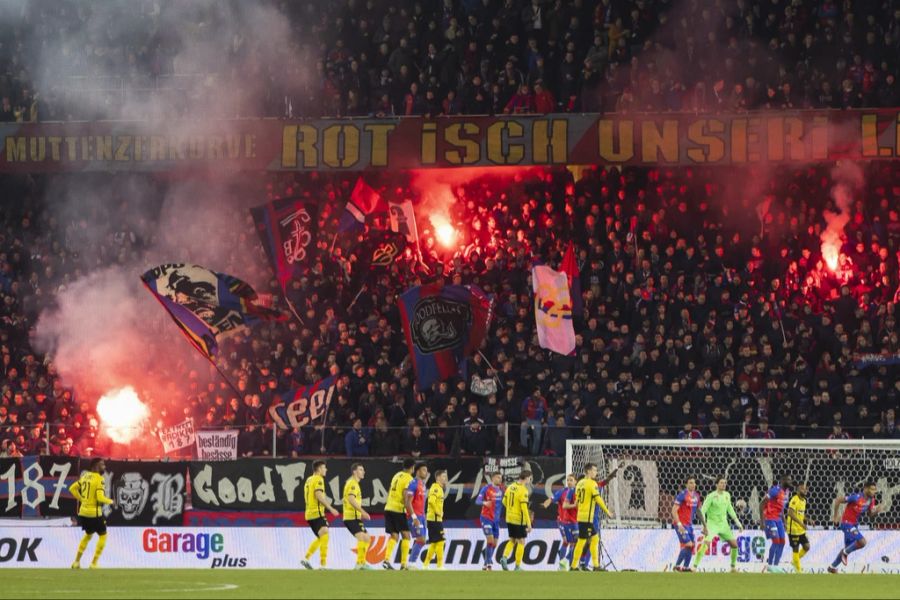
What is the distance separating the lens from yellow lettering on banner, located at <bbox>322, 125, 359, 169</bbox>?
1033 inches

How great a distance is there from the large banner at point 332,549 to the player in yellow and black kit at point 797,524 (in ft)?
1.21

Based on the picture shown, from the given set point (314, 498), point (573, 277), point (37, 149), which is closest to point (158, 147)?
point (37, 149)

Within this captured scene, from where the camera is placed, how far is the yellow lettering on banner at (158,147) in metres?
26.9

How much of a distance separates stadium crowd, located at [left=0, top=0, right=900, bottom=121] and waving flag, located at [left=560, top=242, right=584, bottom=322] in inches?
123

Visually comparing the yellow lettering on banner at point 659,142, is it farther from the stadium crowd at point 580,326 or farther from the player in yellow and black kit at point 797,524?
the player in yellow and black kit at point 797,524

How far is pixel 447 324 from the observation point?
23.4m

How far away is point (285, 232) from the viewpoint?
2600cm

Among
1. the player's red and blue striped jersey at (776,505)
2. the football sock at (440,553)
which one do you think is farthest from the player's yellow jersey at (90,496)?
the player's red and blue striped jersey at (776,505)

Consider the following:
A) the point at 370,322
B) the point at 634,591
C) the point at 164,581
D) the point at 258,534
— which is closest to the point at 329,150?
the point at 370,322

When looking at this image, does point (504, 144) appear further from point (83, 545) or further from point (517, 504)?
point (83, 545)

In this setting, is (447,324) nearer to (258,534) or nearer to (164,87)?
(258,534)

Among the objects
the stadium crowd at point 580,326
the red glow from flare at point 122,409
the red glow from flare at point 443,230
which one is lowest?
the red glow from flare at point 122,409

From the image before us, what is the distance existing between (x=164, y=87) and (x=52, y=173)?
123 inches

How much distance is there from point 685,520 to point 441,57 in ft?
34.9
